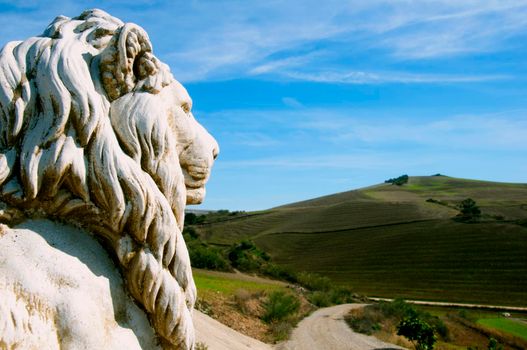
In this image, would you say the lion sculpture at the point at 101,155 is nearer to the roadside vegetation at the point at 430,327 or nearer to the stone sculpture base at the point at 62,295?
the stone sculpture base at the point at 62,295

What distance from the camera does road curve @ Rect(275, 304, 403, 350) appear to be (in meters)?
19.3

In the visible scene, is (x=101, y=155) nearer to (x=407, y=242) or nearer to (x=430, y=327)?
(x=430, y=327)

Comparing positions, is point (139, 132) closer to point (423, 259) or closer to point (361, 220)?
point (423, 259)

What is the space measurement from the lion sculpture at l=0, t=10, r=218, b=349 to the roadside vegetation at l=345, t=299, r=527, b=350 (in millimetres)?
19270

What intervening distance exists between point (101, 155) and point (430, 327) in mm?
20241

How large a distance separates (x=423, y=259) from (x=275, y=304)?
3234cm

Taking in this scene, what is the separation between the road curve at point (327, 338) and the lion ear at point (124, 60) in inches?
666

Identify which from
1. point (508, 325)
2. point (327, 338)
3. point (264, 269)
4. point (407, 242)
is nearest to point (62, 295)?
point (327, 338)

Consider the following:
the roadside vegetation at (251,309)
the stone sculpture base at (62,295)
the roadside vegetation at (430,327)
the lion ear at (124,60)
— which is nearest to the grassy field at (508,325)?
the roadside vegetation at (430,327)

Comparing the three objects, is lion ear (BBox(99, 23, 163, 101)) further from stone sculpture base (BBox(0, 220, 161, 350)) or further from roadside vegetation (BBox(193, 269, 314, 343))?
roadside vegetation (BBox(193, 269, 314, 343))

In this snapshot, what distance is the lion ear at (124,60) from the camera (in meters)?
2.49

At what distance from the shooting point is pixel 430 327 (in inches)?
800

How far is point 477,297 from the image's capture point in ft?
138

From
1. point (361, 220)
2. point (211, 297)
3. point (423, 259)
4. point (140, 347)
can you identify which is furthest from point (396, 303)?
point (361, 220)
